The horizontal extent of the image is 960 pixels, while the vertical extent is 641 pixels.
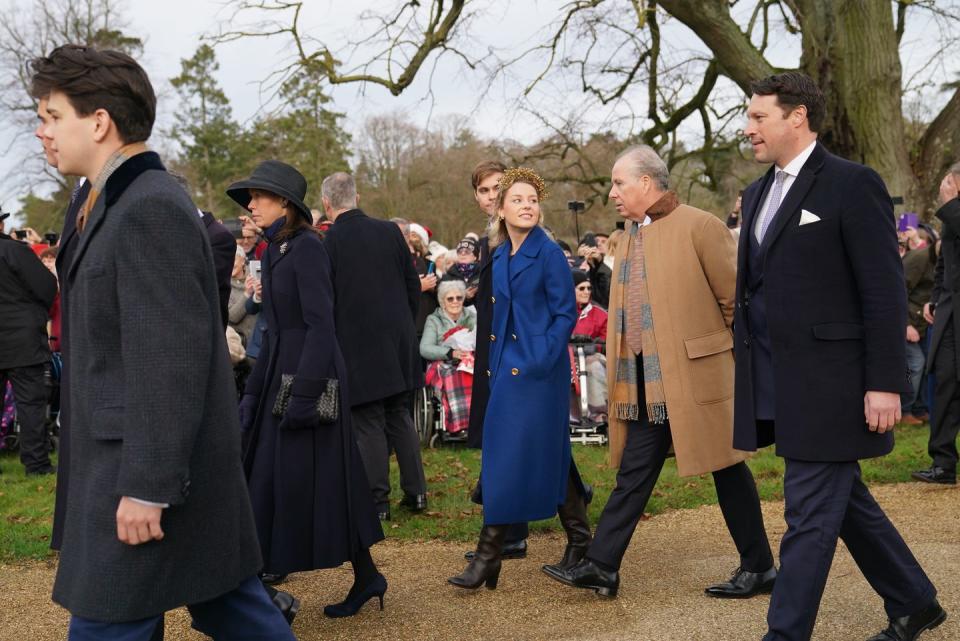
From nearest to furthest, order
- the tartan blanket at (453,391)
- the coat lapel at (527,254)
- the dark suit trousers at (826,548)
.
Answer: the dark suit trousers at (826,548)
the coat lapel at (527,254)
the tartan blanket at (453,391)

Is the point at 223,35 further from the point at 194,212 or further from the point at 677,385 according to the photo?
the point at 194,212

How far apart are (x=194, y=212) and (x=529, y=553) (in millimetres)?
3627

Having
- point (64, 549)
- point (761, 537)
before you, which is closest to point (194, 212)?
point (64, 549)

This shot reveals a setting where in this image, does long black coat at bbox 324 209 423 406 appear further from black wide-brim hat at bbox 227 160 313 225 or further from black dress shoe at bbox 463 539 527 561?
black wide-brim hat at bbox 227 160 313 225

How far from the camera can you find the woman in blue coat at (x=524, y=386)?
197 inches

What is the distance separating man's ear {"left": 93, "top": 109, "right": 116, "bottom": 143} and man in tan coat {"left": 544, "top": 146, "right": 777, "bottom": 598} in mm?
2733

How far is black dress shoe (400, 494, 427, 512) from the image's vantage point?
6.87 metres

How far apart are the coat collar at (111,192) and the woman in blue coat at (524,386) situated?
8.58 feet

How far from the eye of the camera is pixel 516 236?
17.4 feet

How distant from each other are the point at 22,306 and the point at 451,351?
3.81m

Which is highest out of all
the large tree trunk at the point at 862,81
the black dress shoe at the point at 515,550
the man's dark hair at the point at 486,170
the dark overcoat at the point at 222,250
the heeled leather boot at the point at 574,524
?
the large tree trunk at the point at 862,81

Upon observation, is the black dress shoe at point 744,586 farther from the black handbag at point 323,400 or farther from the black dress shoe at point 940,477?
the black dress shoe at point 940,477

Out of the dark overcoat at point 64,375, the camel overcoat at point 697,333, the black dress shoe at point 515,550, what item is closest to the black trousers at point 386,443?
the black dress shoe at point 515,550

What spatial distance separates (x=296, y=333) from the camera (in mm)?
4574
